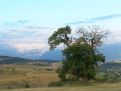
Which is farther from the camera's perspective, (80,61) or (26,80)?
(26,80)

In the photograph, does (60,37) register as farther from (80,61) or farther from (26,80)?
(26,80)

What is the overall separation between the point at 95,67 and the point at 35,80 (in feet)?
83.0

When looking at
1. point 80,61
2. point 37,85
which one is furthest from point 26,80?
point 80,61

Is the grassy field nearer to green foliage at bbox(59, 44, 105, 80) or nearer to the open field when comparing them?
the open field

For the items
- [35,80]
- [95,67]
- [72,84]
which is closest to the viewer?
[72,84]

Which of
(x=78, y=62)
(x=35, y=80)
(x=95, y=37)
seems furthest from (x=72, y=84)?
(x=35, y=80)

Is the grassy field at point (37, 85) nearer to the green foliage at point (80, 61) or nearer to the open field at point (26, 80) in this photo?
the open field at point (26, 80)

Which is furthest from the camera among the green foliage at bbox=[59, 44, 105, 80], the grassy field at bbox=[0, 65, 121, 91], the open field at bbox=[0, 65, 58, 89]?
the open field at bbox=[0, 65, 58, 89]

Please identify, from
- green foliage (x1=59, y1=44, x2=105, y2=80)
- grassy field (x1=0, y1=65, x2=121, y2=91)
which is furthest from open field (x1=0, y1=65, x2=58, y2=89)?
green foliage (x1=59, y1=44, x2=105, y2=80)

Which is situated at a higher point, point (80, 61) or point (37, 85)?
point (80, 61)

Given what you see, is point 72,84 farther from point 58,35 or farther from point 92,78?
point 58,35

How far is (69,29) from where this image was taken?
95.4 m

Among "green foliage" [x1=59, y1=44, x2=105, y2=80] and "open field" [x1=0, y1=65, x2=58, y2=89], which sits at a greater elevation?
"green foliage" [x1=59, y1=44, x2=105, y2=80]

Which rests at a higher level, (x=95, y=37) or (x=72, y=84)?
(x=95, y=37)
